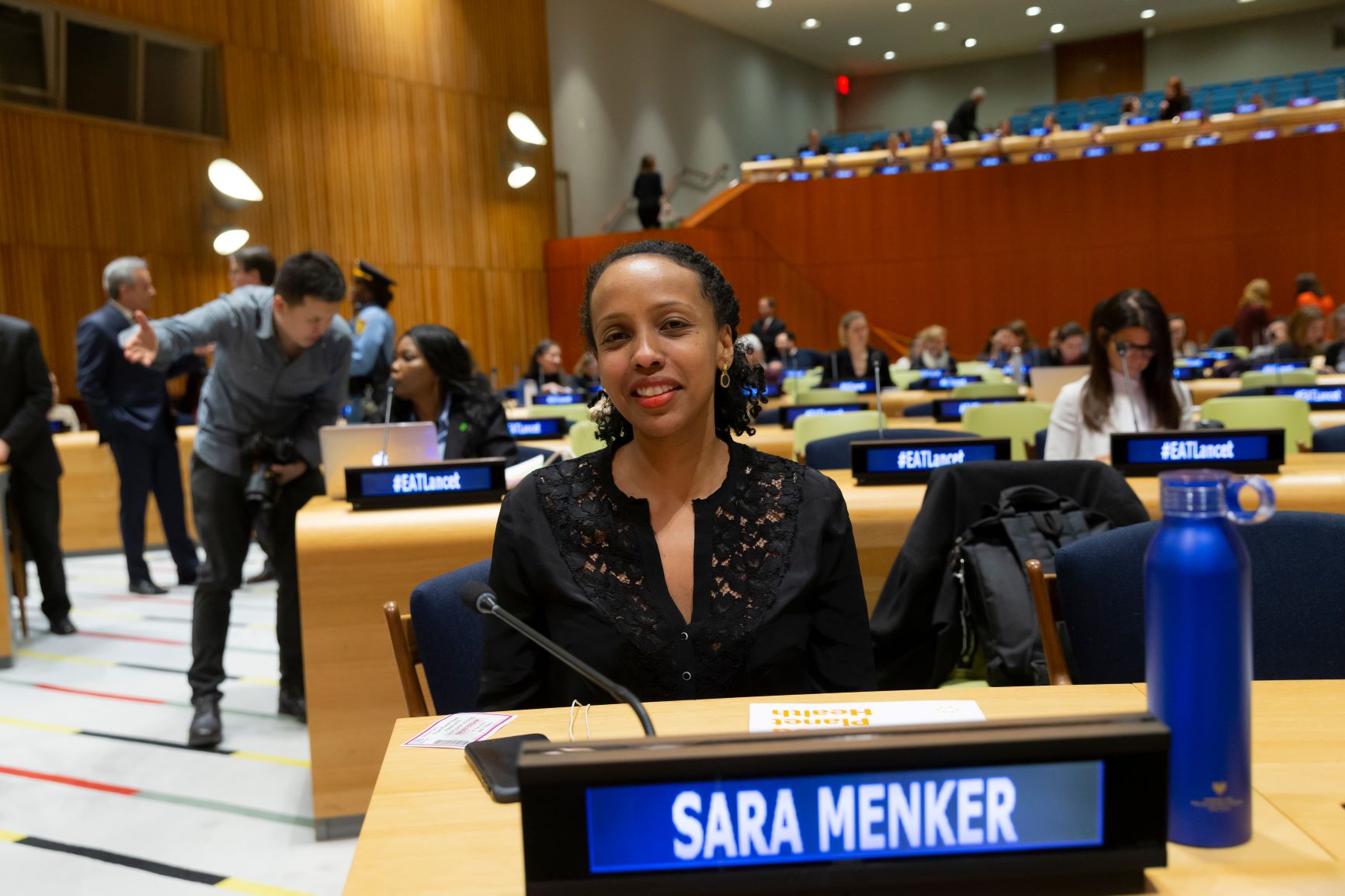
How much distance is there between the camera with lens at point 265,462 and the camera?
361 cm

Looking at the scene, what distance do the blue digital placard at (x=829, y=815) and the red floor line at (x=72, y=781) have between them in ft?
10.3

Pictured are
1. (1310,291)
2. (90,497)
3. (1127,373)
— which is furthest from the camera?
(1310,291)

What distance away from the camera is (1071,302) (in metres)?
14.9

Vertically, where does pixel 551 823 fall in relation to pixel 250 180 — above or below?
below

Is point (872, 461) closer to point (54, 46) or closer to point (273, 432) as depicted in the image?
point (273, 432)

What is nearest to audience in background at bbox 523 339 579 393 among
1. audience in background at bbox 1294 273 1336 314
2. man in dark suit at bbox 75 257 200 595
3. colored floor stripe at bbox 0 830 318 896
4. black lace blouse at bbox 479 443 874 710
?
man in dark suit at bbox 75 257 200 595

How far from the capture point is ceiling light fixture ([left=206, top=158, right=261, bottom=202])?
991 cm

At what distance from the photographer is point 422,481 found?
3.24 metres

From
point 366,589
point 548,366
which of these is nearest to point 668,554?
point 366,589

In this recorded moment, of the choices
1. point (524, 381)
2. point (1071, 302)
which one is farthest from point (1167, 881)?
point (1071, 302)

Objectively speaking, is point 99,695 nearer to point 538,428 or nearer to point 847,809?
→ point 538,428

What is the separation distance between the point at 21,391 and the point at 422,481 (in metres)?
2.95

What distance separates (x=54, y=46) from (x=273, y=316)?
23.5 ft

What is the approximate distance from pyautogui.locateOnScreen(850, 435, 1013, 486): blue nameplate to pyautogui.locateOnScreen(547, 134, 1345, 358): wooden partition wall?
34.8 feet
